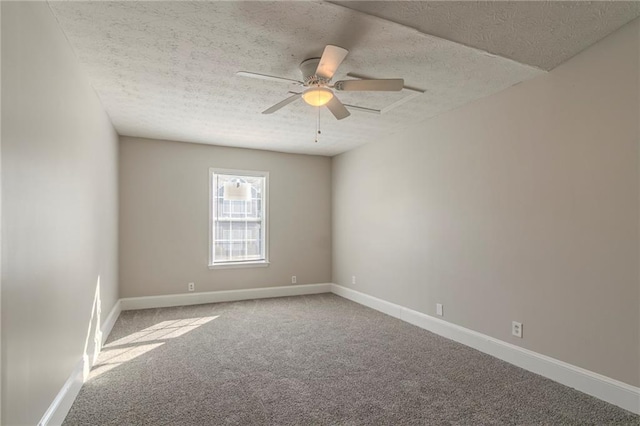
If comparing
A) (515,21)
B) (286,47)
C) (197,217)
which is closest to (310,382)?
(286,47)

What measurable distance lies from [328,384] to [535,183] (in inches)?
92.3

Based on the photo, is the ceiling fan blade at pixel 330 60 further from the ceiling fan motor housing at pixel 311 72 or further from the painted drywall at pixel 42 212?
the painted drywall at pixel 42 212

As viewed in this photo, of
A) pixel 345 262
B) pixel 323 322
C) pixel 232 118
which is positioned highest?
pixel 232 118

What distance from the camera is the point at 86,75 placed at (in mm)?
2912

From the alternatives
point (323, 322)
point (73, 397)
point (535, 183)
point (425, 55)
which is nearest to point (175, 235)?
point (323, 322)

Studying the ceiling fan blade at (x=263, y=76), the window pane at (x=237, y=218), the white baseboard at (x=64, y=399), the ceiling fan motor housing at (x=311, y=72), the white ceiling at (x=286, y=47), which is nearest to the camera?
the white baseboard at (x=64, y=399)

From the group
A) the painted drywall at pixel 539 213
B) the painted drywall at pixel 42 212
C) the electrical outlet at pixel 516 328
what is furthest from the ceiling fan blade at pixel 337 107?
the electrical outlet at pixel 516 328

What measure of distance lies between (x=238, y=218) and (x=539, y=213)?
423 centimetres

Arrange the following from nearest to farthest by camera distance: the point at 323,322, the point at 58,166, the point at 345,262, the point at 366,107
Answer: the point at 58,166 → the point at 366,107 → the point at 323,322 → the point at 345,262

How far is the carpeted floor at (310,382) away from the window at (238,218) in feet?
5.29

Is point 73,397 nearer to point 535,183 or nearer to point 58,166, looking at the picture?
point 58,166

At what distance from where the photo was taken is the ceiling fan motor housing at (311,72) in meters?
2.59

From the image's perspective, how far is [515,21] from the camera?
2.19 m

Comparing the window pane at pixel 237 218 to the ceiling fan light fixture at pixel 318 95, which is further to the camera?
the window pane at pixel 237 218
